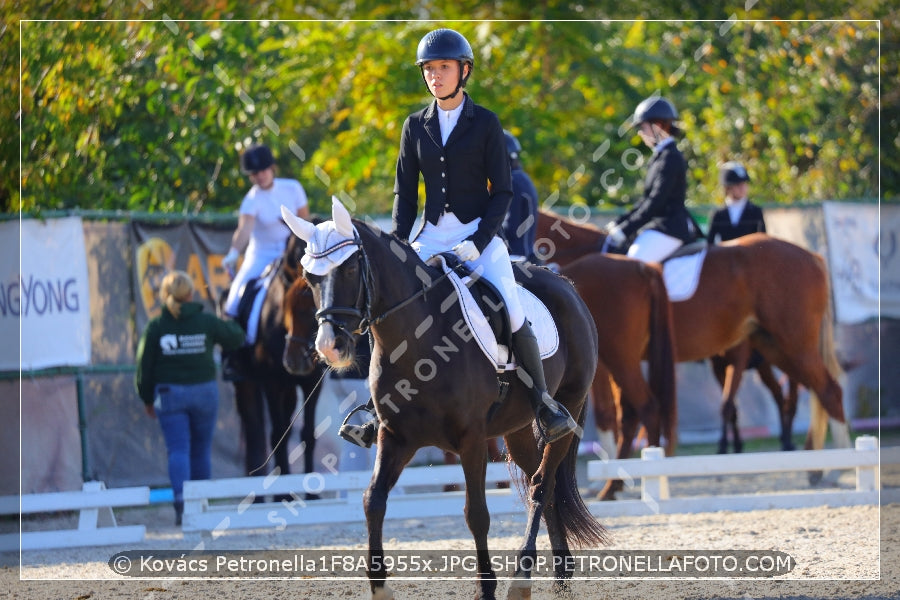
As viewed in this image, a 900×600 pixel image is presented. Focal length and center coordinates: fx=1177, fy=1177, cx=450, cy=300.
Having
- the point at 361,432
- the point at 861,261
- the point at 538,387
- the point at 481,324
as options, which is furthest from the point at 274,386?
the point at 861,261

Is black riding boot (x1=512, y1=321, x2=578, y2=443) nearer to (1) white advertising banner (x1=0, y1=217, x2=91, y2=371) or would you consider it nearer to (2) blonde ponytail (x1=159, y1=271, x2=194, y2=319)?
(2) blonde ponytail (x1=159, y1=271, x2=194, y2=319)

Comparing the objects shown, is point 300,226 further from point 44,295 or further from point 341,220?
point 44,295

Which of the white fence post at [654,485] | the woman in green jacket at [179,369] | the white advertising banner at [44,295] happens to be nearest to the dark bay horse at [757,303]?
the white fence post at [654,485]

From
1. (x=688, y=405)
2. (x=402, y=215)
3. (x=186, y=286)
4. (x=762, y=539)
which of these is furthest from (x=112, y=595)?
(x=688, y=405)

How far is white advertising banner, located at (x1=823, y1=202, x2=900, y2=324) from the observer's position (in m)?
14.7

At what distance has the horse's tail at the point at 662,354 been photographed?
34.1ft

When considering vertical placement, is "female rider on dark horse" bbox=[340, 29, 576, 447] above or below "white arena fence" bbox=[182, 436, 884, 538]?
above

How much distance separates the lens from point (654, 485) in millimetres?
9594

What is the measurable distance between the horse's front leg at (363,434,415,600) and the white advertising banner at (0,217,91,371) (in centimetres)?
537

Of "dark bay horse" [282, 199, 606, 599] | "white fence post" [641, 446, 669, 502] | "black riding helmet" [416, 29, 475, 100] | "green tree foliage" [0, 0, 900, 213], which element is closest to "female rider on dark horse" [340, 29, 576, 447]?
"black riding helmet" [416, 29, 475, 100]

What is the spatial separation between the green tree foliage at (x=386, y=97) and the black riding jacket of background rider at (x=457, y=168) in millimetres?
5268

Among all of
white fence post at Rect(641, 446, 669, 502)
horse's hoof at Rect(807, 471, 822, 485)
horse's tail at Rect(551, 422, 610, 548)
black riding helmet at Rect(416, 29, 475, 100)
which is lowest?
horse's hoof at Rect(807, 471, 822, 485)

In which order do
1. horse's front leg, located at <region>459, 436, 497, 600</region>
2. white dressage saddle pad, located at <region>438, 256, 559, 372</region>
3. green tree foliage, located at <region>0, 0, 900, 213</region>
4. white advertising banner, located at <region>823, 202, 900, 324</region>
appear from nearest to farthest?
horse's front leg, located at <region>459, 436, 497, 600</region>, white dressage saddle pad, located at <region>438, 256, 559, 372</region>, green tree foliage, located at <region>0, 0, 900, 213</region>, white advertising banner, located at <region>823, 202, 900, 324</region>

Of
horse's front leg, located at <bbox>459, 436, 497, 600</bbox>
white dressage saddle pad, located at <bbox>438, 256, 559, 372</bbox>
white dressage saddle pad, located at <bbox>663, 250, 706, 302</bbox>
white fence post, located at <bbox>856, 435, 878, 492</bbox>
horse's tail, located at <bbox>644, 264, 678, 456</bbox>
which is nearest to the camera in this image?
horse's front leg, located at <bbox>459, 436, 497, 600</bbox>
